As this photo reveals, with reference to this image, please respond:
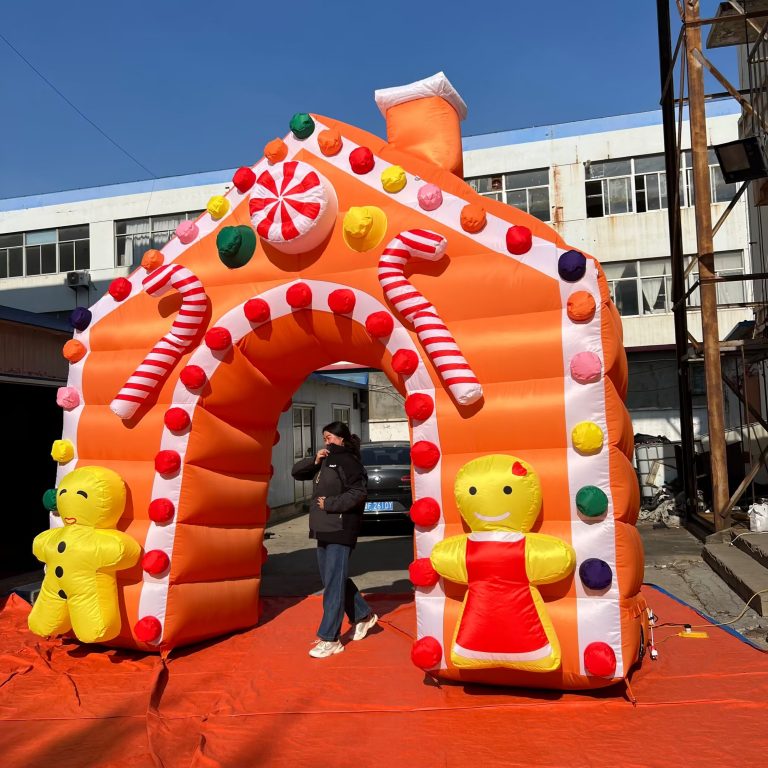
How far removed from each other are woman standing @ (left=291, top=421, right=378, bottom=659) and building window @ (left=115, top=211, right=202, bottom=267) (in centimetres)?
2155

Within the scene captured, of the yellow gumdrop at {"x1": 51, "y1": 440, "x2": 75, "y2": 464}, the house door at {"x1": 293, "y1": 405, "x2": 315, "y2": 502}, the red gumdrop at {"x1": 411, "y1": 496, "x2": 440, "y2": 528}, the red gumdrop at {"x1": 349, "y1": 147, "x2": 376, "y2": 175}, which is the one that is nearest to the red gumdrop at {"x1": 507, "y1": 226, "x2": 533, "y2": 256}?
the red gumdrop at {"x1": 349, "y1": 147, "x2": 376, "y2": 175}

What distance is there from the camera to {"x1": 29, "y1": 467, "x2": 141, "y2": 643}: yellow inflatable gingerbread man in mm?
4484

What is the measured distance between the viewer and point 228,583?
5059 millimetres

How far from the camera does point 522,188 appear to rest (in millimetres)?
21281

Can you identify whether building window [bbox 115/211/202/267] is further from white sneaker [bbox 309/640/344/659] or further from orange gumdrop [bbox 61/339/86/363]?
white sneaker [bbox 309/640/344/659]

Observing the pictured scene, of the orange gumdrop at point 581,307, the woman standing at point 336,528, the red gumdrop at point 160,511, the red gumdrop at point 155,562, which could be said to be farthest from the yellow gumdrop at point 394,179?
the red gumdrop at point 155,562

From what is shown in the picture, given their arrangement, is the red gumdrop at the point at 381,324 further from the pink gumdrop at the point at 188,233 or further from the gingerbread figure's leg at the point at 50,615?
the gingerbread figure's leg at the point at 50,615

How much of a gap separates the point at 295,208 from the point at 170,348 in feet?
4.10

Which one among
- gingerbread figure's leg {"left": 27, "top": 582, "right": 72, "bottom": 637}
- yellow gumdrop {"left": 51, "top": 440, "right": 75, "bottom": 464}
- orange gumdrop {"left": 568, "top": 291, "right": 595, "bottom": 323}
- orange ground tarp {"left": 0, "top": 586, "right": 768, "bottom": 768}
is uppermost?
orange gumdrop {"left": 568, "top": 291, "right": 595, "bottom": 323}

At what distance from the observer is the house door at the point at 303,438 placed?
1429 centimetres

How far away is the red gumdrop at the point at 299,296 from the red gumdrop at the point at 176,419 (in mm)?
1016

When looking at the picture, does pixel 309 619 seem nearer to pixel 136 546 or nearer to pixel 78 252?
pixel 136 546

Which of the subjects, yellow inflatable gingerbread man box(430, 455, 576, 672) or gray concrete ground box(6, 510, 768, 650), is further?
gray concrete ground box(6, 510, 768, 650)

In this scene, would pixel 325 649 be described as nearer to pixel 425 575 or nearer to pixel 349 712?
pixel 349 712
